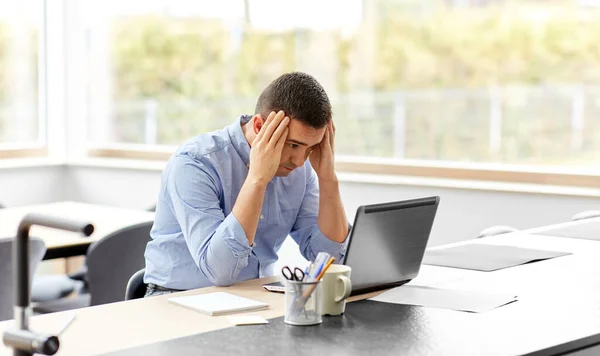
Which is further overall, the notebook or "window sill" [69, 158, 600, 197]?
"window sill" [69, 158, 600, 197]

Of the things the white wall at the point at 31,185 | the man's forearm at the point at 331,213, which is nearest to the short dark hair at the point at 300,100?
the man's forearm at the point at 331,213

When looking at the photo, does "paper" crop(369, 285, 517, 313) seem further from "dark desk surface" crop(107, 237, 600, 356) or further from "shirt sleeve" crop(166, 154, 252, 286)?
"shirt sleeve" crop(166, 154, 252, 286)

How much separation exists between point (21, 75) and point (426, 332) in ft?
15.2

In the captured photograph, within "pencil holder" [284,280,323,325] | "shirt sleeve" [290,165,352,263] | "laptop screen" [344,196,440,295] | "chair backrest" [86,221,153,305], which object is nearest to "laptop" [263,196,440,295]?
"laptop screen" [344,196,440,295]

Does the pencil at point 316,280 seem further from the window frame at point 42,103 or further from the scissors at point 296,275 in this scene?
the window frame at point 42,103

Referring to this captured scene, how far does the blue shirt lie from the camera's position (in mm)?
2217

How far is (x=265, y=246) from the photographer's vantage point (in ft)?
8.35

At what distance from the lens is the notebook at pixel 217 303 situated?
1938 mm

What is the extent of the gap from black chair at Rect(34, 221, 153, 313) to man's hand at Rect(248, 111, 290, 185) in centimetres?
104

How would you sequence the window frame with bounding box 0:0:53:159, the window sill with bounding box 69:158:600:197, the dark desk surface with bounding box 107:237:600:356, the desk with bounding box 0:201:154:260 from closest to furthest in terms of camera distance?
1. the dark desk surface with bounding box 107:237:600:356
2. the desk with bounding box 0:201:154:260
3. the window sill with bounding box 69:158:600:197
4. the window frame with bounding box 0:0:53:159

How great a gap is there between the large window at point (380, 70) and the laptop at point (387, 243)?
2.15 m

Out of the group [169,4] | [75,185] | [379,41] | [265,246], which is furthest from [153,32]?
[265,246]

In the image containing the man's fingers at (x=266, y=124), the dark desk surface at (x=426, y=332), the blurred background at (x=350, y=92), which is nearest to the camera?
the dark desk surface at (x=426, y=332)

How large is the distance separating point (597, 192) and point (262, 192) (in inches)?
86.1
